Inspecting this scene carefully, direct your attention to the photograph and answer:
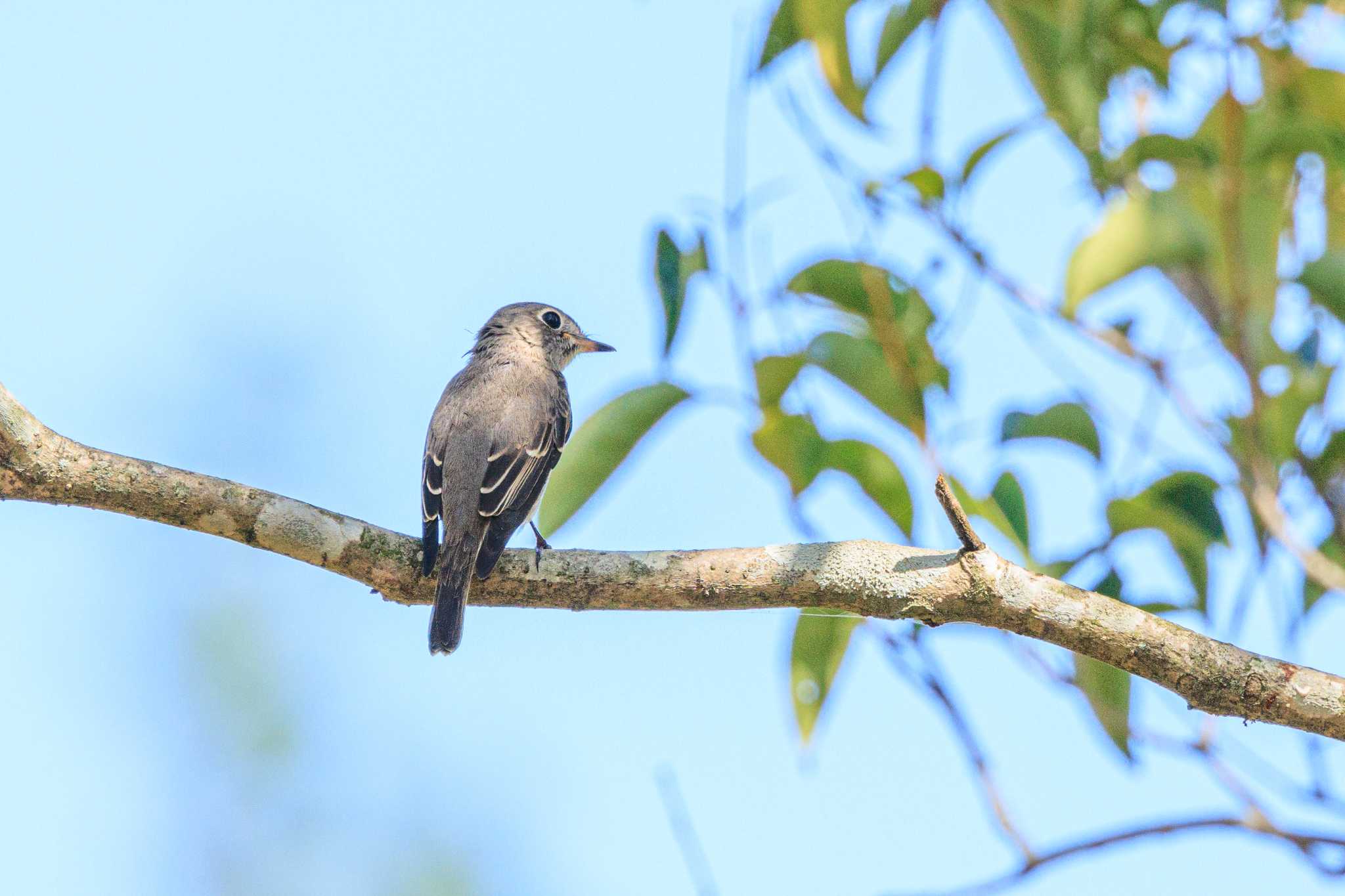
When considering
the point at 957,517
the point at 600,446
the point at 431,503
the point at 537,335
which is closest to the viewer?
the point at 957,517

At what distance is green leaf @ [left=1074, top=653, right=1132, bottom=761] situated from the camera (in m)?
3.50

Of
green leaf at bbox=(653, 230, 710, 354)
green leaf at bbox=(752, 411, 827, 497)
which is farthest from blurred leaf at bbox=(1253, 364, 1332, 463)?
green leaf at bbox=(653, 230, 710, 354)

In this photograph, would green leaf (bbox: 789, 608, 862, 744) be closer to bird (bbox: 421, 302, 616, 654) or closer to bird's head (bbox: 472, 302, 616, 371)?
bird (bbox: 421, 302, 616, 654)

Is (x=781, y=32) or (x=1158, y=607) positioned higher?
(x=781, y=32)

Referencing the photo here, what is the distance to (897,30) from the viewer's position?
3938 mm

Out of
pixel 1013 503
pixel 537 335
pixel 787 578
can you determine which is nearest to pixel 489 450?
pixel 537 335

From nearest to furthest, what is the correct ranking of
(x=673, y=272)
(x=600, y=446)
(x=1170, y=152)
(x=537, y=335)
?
(x=673, y=272), (x=600, y=446), (x=1170, y=152), (x=537, y=335)

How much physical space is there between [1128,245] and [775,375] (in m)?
0.94

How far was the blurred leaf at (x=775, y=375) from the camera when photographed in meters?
3.53

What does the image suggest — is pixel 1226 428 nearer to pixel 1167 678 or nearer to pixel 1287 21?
pixel 1167 678

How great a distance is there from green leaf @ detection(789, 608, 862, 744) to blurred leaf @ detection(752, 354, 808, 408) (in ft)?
2.08

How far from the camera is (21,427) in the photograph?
3650 millimetres

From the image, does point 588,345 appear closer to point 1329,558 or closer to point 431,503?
point 431,503

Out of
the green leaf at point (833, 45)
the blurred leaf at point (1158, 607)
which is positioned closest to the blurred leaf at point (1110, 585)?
the blurred leaf at point (1158, 607)
